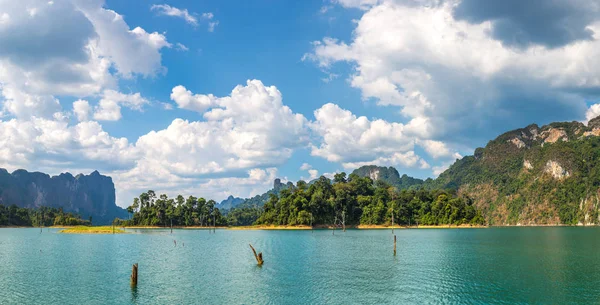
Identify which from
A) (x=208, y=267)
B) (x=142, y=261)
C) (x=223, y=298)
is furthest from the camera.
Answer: (x=142, y=261)

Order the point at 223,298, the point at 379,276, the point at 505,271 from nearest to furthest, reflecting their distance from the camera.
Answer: the point at 223,298 < the point at 379,276 < the point at 505,271

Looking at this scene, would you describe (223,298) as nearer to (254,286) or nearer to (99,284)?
(254,286)

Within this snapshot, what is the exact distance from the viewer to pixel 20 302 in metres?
38.2

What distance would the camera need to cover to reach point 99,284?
46406mm

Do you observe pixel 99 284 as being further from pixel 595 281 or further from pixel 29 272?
pixel 595 281

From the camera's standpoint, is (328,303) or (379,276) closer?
(328,303)

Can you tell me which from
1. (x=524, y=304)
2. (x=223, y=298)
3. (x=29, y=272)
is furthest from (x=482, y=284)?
(x=29, y=272)

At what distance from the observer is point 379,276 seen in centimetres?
5075

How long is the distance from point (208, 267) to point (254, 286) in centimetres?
1700

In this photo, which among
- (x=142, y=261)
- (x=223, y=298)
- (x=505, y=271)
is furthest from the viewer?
(x=142, y=261)

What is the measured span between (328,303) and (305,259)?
31.6 meters

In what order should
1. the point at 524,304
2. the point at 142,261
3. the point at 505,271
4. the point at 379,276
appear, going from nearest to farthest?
the point at 524,304 < the point at 379,276 < the point at 505,271 < the point at 142,261

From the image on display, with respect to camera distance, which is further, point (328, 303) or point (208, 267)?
point (208, 267)

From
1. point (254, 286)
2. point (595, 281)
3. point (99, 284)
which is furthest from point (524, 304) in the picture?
point (99, 284)
